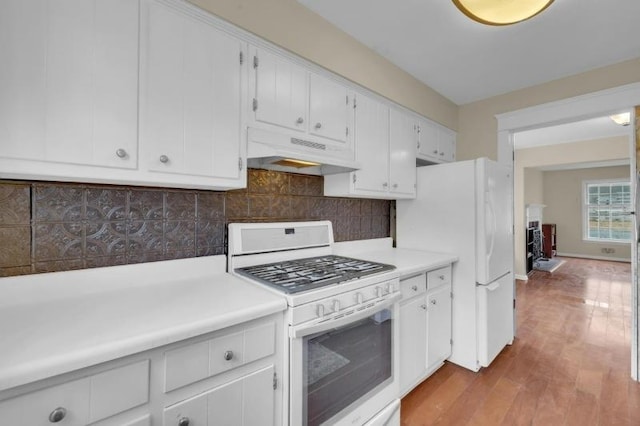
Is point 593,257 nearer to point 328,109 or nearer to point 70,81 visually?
point 328,109

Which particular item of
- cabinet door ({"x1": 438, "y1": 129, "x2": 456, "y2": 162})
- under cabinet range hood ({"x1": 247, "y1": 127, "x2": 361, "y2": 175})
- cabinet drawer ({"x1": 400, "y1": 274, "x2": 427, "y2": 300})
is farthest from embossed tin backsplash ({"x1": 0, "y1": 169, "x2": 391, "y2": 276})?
cabinet door ({"x1": 438, "y1": 129, "x2": 456, "y2": 162})

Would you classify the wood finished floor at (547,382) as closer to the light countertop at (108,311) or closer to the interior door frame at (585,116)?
the interior door frame at (585,116)

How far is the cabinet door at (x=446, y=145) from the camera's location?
2.97 meters

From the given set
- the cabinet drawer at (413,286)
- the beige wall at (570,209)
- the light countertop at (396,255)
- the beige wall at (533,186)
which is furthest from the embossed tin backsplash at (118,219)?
the beige wall at (570,209)

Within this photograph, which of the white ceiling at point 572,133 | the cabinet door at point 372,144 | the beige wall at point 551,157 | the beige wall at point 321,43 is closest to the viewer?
the beige wall at point 321,43

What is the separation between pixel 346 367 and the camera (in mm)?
1438

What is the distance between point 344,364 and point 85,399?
3.40 feet

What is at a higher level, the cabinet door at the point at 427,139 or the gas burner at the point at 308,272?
the cabinet door at the point at 427,139

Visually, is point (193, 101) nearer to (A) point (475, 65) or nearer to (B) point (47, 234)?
(B) point (47, 234)

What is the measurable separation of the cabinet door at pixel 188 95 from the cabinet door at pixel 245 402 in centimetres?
90

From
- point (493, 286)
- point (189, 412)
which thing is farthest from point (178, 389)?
point (493, 286)

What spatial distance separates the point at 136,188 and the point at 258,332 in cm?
93

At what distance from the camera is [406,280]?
188cm

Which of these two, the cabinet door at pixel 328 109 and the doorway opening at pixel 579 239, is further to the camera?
the doorway opening at pixel 579 239
